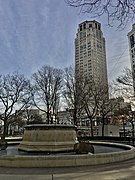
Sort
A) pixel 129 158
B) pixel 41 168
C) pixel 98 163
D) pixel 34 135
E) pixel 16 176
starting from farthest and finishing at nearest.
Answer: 1. pixel 34 135
2. pixel 129 158
3. pixel 98 163
4. pixel 41 168
5. pixel 16 176

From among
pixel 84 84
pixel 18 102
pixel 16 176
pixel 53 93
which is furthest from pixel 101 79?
pixel 16 176

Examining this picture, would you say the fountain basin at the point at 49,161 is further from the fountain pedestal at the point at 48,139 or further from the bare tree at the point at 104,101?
the bare tree at the point at 104,101

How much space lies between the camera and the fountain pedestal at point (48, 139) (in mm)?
13336

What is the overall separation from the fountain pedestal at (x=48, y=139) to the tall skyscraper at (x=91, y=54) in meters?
16.5

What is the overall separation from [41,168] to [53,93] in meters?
27.3

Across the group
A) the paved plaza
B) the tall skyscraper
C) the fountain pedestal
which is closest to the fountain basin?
the paved plaza

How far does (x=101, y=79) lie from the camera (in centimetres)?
3766

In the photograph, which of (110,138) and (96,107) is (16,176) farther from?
(96,107)

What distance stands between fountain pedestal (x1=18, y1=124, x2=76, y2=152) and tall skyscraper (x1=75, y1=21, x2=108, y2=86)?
1648 centimetres

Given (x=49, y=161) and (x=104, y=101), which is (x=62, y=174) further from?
(x=104, y=101)

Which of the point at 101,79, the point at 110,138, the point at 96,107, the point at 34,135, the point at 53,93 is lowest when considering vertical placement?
the point at 110,138

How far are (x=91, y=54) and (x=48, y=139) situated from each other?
2022cm

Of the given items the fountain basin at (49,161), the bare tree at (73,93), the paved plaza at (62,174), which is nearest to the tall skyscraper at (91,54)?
the bare tree at (73,93)

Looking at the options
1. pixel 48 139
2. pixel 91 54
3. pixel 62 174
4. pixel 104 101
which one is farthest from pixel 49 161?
pixel 104 101
